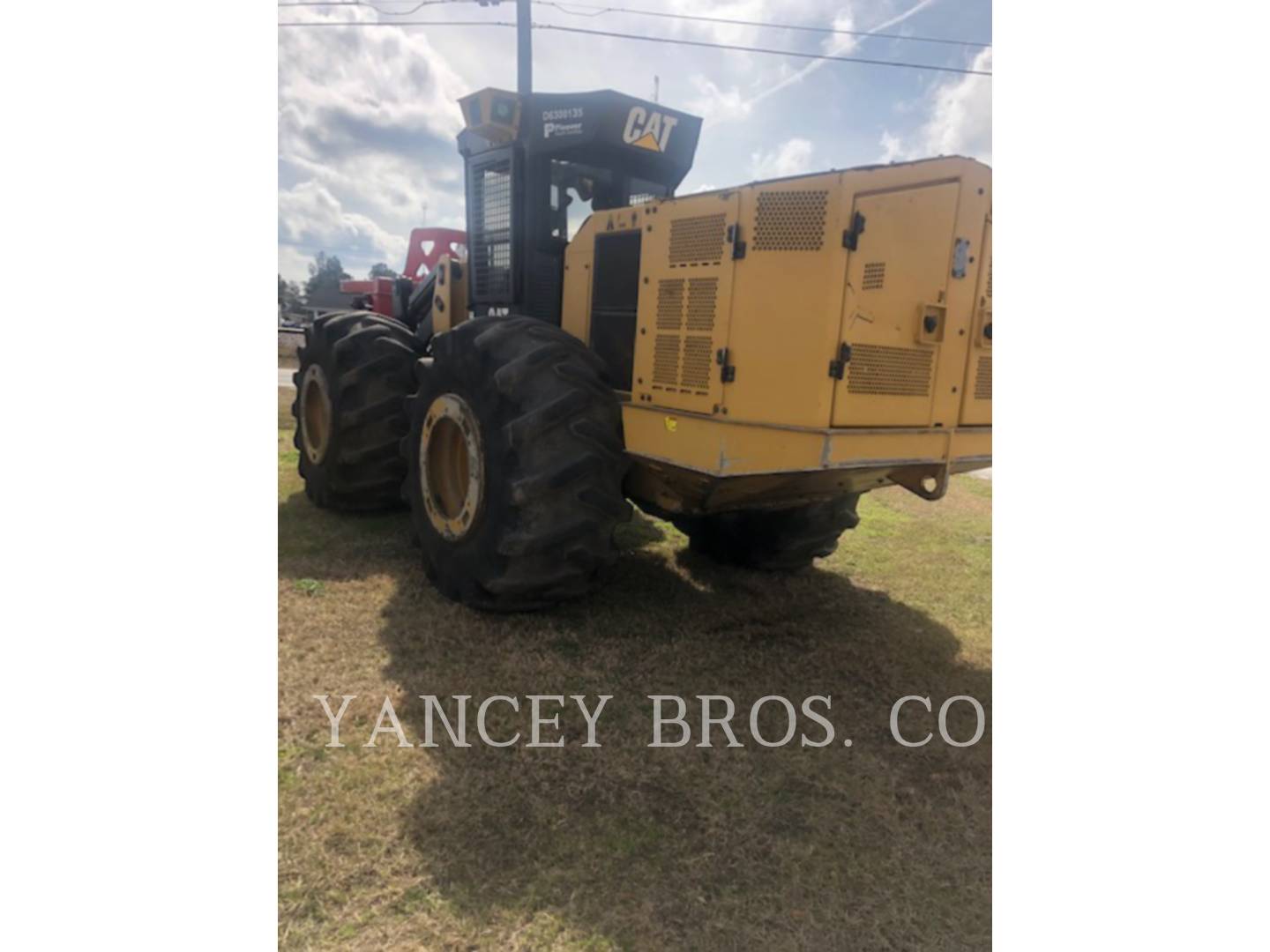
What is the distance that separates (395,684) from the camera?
2.97 metres

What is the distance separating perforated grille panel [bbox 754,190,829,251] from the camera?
273 centimetres

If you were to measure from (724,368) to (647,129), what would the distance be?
196 cm

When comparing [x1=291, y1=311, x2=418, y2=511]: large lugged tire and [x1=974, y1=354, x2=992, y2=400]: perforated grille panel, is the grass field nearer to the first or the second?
[x1=291, y1=311, x2=418, y2=511]: large lugged tire

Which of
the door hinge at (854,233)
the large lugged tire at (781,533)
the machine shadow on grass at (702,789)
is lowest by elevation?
the machine shadow on grass at (702,789)

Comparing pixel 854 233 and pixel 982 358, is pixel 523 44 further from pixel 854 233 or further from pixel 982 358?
pixel 982 358

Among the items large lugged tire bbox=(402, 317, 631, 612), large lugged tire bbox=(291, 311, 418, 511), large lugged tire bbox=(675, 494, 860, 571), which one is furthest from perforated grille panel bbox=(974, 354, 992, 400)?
large lugged tire bbox=(291, 311, 418, 511)

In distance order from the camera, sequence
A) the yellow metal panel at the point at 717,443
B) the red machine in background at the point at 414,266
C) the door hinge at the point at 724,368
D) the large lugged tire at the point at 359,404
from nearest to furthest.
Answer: the yellow metal panel at the point at 717,443
the door hinge at the point at 724,368
the large lugged tire at the point at 359,404
the red machine in background at the point at 414,266

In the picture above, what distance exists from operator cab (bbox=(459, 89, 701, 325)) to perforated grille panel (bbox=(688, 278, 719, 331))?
1.28 m

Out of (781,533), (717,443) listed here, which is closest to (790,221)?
(717,443)

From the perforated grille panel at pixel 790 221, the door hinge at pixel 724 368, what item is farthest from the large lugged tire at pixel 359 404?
the perforated grille panel at pixel 790 221

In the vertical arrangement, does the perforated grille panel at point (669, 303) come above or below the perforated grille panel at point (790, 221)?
below

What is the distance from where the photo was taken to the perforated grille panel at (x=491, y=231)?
448cm

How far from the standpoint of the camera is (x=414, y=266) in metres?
6.23

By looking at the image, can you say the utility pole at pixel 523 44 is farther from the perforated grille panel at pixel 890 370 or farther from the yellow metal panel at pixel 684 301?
the perforated grille panel at pixel 890 370
